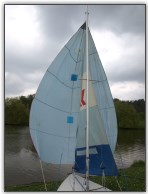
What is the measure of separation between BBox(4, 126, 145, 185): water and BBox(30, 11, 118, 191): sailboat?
132 centimetres

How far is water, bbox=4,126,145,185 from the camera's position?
23.6 ft

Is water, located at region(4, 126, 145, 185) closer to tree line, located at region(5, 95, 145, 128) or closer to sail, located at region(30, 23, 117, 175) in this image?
tree line, located at region(5, 95, 145, 128)

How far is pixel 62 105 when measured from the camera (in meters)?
5.53

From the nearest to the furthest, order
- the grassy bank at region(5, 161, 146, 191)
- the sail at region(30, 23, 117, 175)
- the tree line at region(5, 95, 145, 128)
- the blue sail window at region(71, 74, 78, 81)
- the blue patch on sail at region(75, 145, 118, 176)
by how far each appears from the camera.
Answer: the blue patch on sail at region(75, 145, 118, 176), the sail at region(30, 23, 117, 175), the blue sail window at region(71, 74, 78, 81), the grassy bank at region(5, 161, 146, 191), the tree line at region(5, 95, 145, 128)

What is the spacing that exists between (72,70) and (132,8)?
1641 mm

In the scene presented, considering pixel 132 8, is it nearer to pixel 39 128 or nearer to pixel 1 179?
pixel 39 128

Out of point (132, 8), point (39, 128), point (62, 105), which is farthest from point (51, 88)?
point (132, 8)

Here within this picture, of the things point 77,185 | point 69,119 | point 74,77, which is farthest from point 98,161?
point 74,77

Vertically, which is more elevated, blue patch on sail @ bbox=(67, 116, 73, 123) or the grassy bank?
blue patch on sail @ bbox=(67, 116, 73, 123)

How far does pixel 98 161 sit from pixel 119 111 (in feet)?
6.43

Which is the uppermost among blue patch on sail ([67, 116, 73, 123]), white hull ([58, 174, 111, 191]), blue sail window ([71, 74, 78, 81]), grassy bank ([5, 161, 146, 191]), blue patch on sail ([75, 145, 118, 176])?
blue sail window ([71, 74, 78, 81])

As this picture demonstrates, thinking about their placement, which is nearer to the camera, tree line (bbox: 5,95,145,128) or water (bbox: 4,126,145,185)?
tree line (bbox: 5,95,145,128)

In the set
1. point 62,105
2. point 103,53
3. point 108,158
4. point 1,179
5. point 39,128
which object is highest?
point 103,53

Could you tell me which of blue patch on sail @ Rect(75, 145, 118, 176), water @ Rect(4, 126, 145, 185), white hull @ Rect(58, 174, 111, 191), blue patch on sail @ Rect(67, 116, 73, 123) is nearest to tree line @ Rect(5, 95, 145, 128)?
water @ Rect(4, 126, 145, 185)
